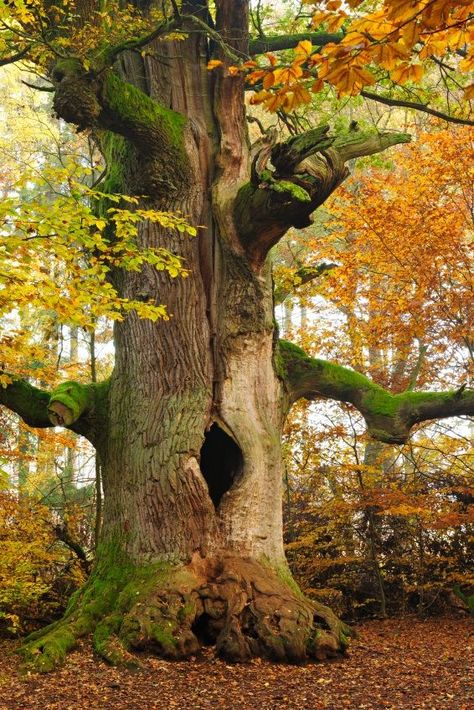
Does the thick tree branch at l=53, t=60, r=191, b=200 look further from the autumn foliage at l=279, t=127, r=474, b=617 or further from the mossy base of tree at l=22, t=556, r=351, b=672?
the mossy base of tree at l=22, t=556, r=351, b=672

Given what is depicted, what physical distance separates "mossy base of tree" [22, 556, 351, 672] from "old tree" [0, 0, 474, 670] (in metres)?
0.01

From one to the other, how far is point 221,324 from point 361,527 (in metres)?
4.39

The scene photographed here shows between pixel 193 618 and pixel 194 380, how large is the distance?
2181 millimetres

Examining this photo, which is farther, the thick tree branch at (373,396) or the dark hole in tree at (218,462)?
the thick tree branch at (373,396)

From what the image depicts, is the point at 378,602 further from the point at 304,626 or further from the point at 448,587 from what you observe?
the point at 304,626

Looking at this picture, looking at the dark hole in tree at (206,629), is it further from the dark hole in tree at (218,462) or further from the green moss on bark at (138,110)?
the green moss on bark at (138,110)

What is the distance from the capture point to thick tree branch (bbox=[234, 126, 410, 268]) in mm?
5527

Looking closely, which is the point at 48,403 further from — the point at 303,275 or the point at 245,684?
the point at 303,275

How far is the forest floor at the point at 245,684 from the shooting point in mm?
4410

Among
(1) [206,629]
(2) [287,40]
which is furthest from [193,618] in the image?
(2) [287,40]

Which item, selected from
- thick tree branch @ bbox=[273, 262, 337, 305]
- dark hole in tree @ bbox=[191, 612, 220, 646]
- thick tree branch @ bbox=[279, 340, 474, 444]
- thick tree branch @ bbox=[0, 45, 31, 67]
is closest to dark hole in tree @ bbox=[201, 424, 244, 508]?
thick tree branch @ bbox=[279, 340, 474, 444]

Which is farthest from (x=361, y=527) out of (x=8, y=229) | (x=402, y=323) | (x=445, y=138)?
(x=8, y=229)

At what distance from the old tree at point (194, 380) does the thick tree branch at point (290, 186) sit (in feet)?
0.06

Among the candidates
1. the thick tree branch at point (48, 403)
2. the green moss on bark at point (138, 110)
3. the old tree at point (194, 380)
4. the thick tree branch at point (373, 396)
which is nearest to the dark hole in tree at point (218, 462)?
the old tree at point (194, 380)
